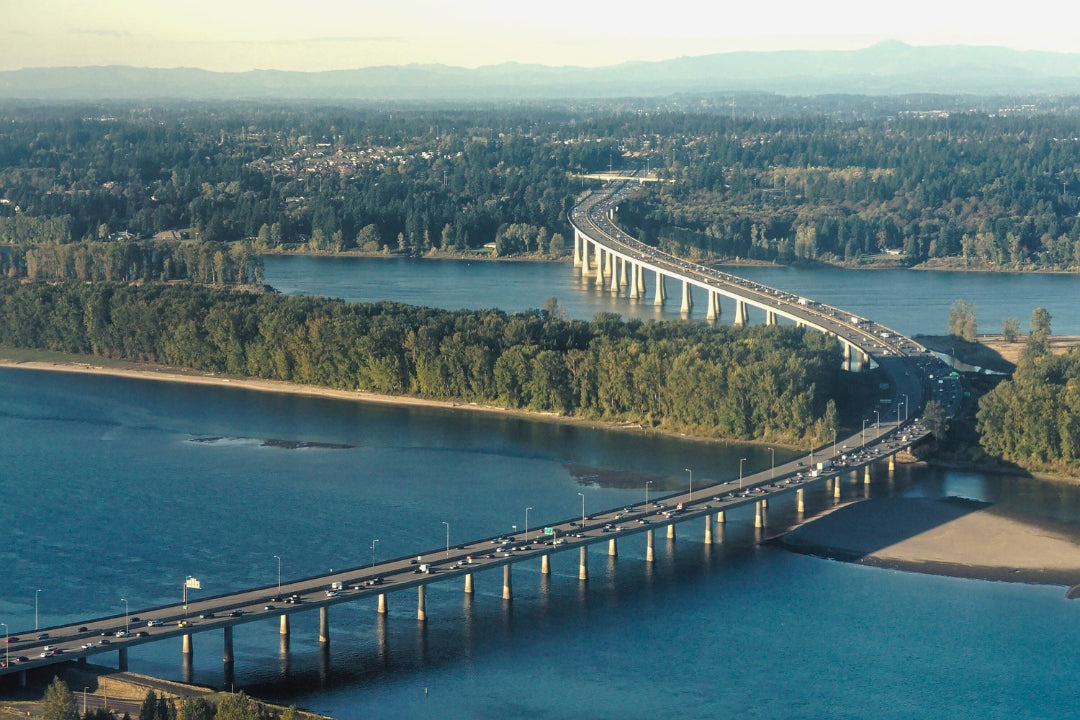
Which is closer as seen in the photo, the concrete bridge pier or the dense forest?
the concrete bridge pier

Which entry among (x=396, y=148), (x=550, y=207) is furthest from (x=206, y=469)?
(x=396, y=148)

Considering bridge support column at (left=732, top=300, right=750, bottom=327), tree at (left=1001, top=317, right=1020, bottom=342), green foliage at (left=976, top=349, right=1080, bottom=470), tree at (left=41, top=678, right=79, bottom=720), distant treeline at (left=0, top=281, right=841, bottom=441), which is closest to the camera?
tree at (left=41, top=678, right=79, bottom=720)

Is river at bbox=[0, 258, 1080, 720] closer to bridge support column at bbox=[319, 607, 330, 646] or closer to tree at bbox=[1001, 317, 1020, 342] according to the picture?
bridge support column at bbox=[319, 607, 330, 646]

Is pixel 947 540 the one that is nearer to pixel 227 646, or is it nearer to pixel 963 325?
pixel 227 646

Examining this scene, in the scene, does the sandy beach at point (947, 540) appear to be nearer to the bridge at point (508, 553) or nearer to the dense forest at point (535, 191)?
the bridge at point (508, 553)

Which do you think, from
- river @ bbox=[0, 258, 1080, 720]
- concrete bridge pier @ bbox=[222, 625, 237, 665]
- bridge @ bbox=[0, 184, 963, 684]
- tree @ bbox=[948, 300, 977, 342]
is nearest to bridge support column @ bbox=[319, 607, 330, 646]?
bridge @ bbox=[0, 184, 963, 684]

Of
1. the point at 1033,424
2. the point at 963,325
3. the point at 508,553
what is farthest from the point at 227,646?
the point at 963,325
